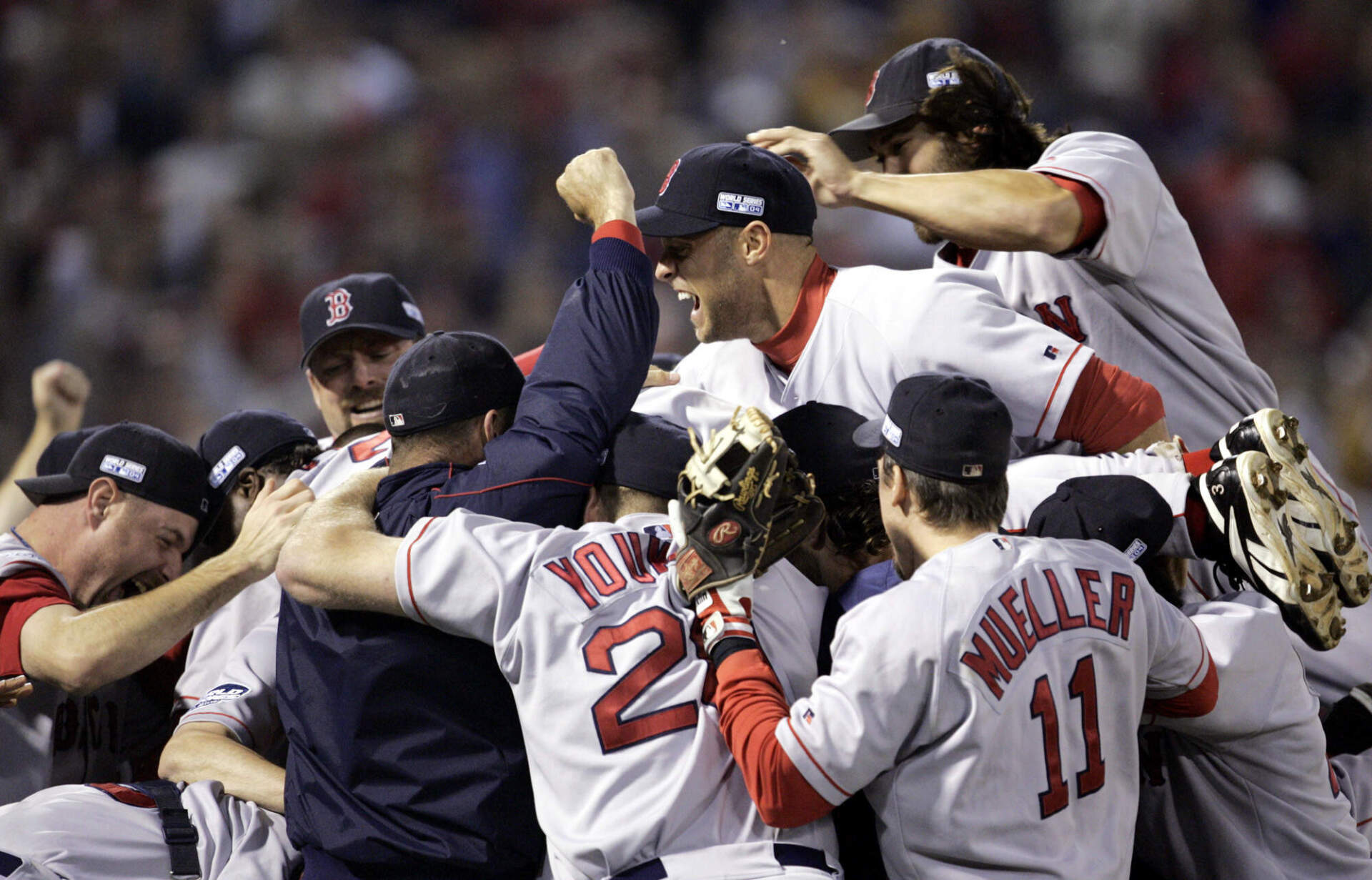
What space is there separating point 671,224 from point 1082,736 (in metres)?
1.52

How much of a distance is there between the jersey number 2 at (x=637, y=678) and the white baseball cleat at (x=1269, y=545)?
1.10m

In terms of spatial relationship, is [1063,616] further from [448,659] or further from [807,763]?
[448,659]

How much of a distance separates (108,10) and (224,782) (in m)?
7.43

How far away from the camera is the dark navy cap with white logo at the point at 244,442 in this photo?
3.86 m

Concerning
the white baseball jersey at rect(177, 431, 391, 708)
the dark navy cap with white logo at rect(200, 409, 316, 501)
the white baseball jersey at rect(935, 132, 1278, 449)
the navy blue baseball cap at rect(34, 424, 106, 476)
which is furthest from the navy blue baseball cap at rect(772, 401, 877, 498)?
the navy blue baseball cap at rect(34, 424, 106, 476)

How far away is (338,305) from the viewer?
4297 millimetres

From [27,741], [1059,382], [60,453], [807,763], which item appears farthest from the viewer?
[60,453]

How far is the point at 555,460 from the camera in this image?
2.79m

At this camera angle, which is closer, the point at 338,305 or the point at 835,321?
the point at 835,321

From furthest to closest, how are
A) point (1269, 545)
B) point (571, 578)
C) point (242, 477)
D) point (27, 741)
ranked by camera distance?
point (242, 477)
point (27, 741)
point (1269, 545)
point (571, 578)

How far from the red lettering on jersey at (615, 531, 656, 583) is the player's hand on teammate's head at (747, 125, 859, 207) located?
1.07 m

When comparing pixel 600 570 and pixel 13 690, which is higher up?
pixel 600 570

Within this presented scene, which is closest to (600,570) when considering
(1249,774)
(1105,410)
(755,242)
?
(755,242)

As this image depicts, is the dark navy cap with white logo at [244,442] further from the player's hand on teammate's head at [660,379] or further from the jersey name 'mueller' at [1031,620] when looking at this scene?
the jersey name 'mueller' at [1031,620]
